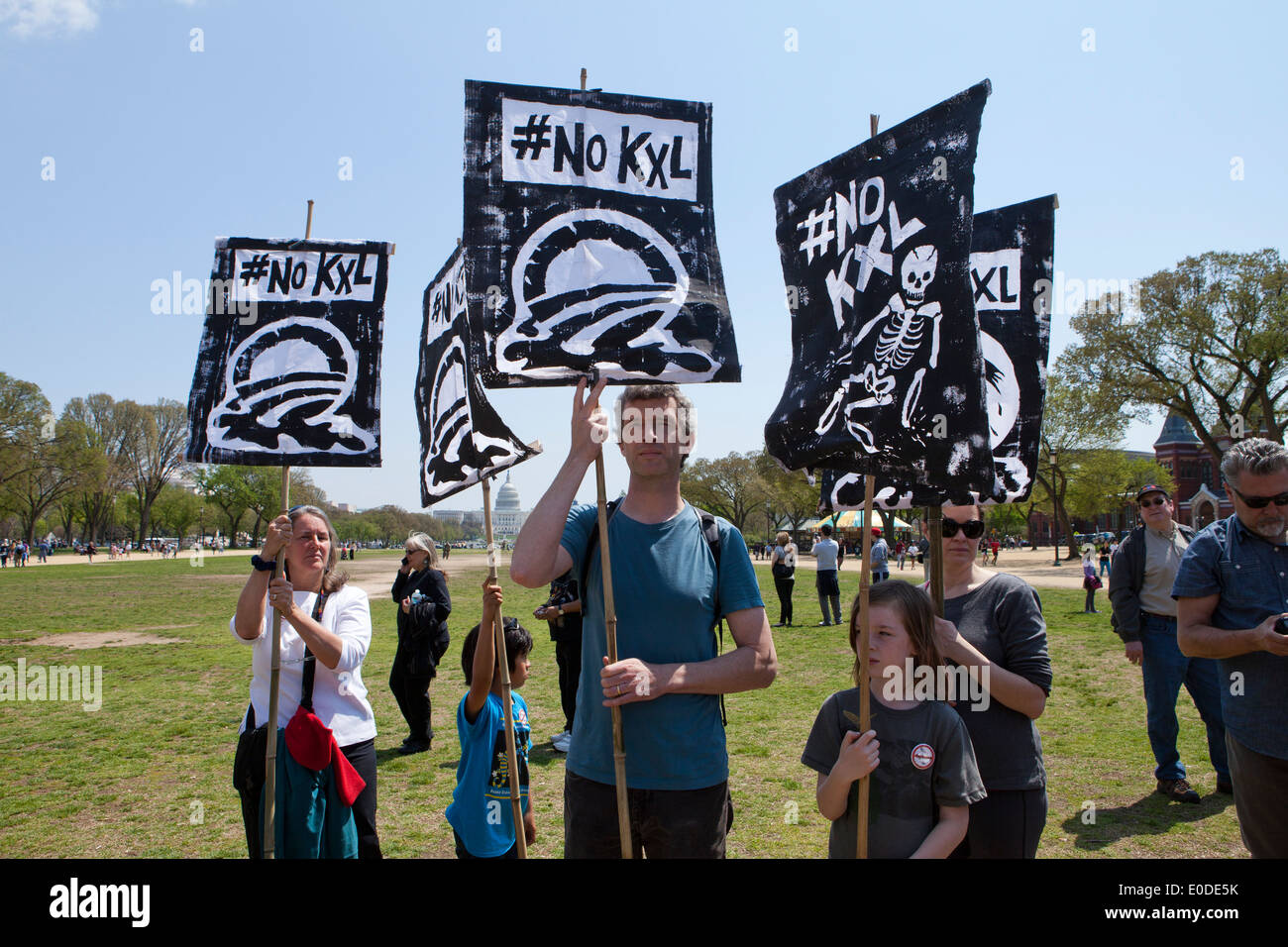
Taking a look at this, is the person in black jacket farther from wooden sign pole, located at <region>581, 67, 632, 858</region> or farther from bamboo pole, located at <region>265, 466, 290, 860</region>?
wooden sign pole, located at <region>581, 67, 632, 858</region>

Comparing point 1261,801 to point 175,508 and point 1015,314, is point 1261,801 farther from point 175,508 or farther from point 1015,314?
point 175,508

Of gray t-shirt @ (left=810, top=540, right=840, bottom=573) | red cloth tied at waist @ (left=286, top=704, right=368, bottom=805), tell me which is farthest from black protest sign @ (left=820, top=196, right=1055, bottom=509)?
gray t-shirt @ (left=810, top=540, right=840, bottom=573)

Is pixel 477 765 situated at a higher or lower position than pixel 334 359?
lower

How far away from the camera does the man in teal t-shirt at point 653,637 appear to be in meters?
2.53

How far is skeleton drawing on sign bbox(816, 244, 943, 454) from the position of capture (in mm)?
2861

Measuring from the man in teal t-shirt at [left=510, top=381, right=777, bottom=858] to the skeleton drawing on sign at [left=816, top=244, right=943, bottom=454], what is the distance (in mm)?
574

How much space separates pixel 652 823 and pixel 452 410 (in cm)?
209

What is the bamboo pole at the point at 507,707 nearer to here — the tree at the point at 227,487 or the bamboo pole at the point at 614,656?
the bamboo pole at the point at 614,656

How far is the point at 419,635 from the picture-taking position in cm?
744
